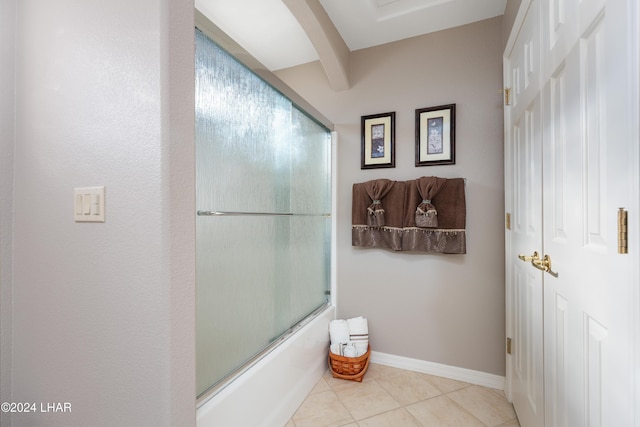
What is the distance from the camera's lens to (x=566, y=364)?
36.1 inches

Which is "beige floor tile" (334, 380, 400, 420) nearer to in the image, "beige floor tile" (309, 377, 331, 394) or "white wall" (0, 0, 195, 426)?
"beige floor tile" (309, 377, 331, 394)

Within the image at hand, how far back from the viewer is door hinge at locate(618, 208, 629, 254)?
0.61 meters

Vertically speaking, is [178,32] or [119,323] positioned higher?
[178,32]

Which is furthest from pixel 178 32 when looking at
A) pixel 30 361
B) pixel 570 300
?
pixel 570 300

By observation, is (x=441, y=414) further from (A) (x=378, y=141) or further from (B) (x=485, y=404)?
(A) (x=378, y=141)

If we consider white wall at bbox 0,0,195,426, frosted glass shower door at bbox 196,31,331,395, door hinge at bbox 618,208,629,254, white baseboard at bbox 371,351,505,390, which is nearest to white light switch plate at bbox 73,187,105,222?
white wall at bbox 0,0,195,426

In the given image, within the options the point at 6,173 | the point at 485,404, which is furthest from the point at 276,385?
the point at 6,173

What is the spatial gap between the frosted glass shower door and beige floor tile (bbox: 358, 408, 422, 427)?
681 millimetres

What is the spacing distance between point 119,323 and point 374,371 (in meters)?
1.79

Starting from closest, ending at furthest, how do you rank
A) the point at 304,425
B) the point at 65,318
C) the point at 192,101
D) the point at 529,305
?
1. the point at 192,101
2. the point at 65,318
3. the point at 529,305
4. the point at 304,425

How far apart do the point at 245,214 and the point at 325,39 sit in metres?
1.40

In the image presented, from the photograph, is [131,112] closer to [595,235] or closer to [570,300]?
[595,235]

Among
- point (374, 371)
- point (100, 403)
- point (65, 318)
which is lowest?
point (374, 371)

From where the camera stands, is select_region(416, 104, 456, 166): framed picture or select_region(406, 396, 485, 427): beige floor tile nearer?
select_region(406, 396, 485, 427): beige floor tile
